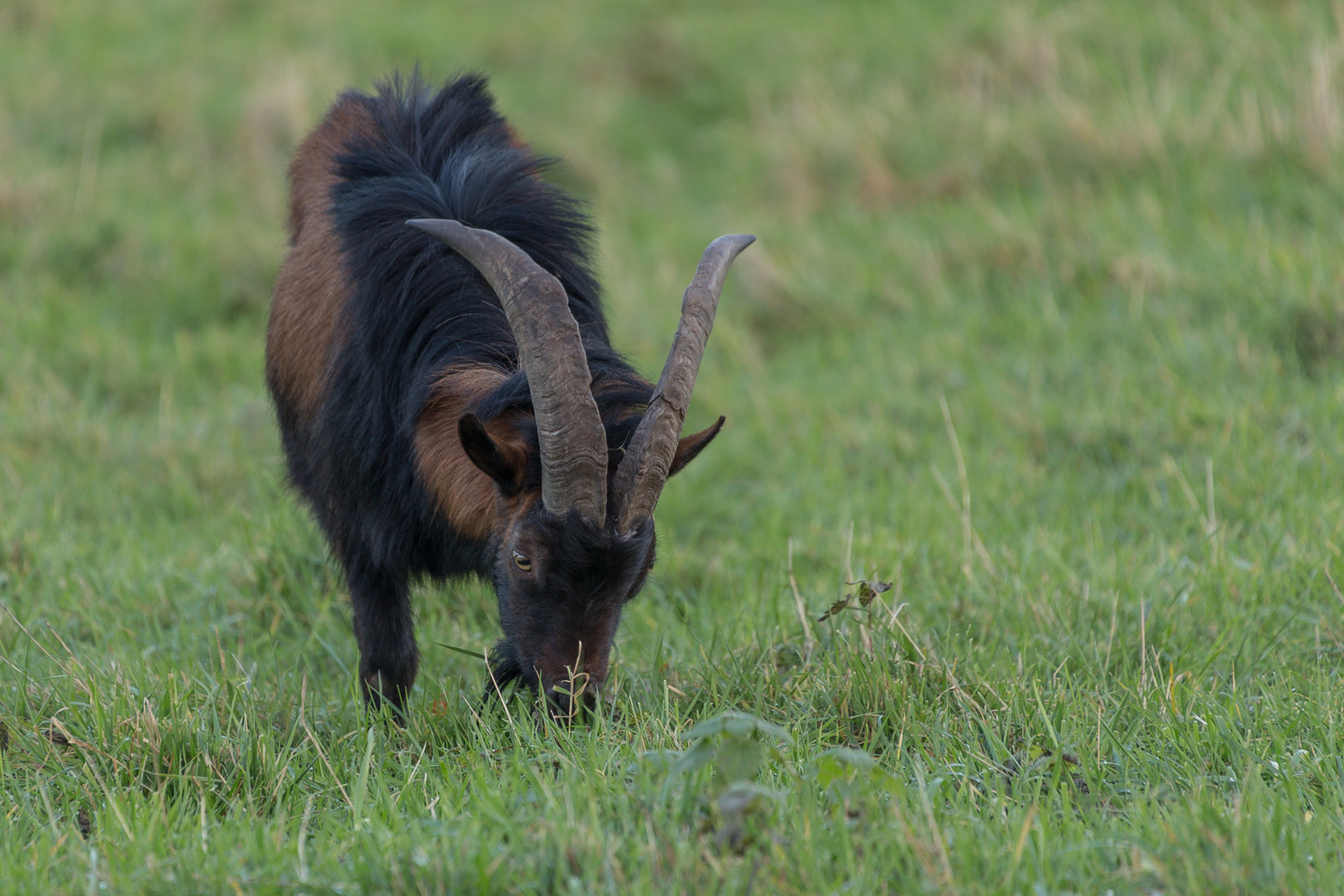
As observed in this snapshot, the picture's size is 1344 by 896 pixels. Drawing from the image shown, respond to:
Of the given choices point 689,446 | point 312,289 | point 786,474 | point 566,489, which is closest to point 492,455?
point 566,489

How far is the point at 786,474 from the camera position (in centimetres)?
659

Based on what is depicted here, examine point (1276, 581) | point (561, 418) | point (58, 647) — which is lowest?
point (1276, 581)

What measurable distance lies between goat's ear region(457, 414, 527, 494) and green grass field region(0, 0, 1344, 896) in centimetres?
66

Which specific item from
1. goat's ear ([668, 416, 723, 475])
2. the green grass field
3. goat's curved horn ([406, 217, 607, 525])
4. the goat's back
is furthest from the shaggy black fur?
the green grass field

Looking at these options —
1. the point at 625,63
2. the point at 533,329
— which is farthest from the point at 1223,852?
the point at 625,63

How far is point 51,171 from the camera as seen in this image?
907cm

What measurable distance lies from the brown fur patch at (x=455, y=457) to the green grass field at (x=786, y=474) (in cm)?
58

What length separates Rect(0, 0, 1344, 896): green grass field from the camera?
290 centimetres

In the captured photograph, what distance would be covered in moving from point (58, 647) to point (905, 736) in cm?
289

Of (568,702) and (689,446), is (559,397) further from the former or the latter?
(568,702)

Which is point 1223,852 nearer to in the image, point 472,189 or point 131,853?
point 131,853

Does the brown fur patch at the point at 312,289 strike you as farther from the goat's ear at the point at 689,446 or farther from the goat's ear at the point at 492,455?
the goat's ear at the point at 689,446

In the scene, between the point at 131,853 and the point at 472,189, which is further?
the point at 472,189

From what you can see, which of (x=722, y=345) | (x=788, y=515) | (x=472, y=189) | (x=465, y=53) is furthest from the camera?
(x=465, y=53)
